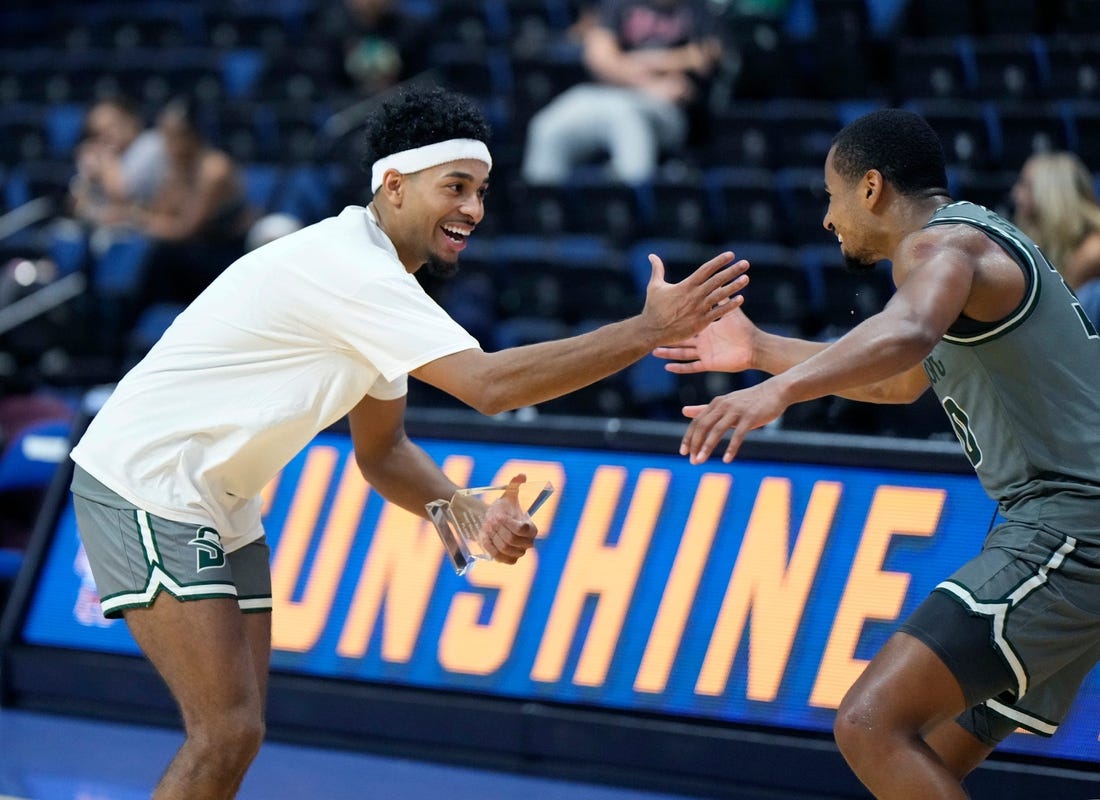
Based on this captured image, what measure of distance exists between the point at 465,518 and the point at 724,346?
802mm

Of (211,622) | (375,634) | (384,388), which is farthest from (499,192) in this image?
(211,622)

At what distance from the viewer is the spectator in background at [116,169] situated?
11172 mm

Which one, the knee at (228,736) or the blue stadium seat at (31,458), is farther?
the blue stadium seat at (31,458)

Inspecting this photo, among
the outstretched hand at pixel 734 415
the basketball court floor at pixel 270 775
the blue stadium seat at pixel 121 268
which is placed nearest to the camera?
the outstretched hand at pixel 734 415

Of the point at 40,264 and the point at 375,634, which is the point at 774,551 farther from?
the point at 40,264

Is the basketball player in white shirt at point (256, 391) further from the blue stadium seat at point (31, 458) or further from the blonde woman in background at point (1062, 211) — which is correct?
the blue stadium seat at point (31, 458)

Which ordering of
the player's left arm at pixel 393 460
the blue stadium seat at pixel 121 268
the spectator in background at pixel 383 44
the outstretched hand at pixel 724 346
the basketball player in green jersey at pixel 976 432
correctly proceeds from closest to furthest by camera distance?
1. the basketball player in green jersey at pixel 976 432
2. the outstretched hand at pixel 724 346
3. the player's left arm at pixel 393 460
4. the blue stadium seat at pixel 121 268
5. the spectator in background at pixel 383 44

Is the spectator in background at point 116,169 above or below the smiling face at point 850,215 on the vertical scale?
below

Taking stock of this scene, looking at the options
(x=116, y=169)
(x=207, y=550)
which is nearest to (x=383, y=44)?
(x=116, y=169)

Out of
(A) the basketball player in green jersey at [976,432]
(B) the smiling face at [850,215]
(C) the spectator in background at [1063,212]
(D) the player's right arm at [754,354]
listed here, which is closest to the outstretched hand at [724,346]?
(D) the player's right arm at [754,354]

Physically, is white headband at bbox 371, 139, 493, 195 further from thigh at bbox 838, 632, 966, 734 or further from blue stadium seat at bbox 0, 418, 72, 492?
blue stadium seat at bbox 0, 418, 72, 492

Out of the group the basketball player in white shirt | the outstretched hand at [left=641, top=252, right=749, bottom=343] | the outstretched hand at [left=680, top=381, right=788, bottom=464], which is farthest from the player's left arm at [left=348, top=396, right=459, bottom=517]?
the outstretched hand at [left=680, top=381, right=788, bottom=464]

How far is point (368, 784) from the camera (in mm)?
5633

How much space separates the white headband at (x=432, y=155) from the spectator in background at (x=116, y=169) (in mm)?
7382
